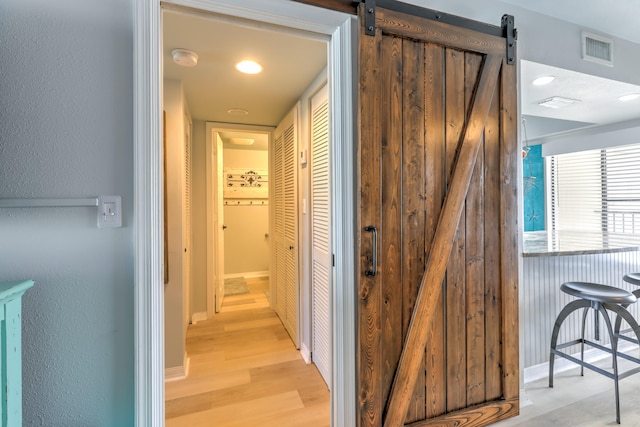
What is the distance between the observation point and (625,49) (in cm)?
223

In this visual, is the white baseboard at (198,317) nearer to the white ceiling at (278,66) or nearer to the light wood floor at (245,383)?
the light wood floor at (245,383)

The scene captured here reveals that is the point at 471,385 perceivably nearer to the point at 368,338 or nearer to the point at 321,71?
the point at 368,338

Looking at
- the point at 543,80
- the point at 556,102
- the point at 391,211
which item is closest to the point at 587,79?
the point at 543,80

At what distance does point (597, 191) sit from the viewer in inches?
157

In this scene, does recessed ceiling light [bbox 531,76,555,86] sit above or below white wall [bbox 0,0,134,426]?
above

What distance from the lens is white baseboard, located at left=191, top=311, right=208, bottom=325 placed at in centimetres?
330

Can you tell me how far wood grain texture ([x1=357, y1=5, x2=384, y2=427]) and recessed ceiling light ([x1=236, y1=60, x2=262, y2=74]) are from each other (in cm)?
88

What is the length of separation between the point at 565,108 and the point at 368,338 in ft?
10.0

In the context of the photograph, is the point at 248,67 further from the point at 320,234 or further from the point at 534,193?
the point at 534,193

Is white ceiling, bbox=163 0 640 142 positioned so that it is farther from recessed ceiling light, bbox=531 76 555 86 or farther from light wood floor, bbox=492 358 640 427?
light wood floor, bbox=492 358 640 427

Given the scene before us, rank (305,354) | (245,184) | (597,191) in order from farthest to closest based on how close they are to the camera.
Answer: (245,184) → (597,191) → (305,354)

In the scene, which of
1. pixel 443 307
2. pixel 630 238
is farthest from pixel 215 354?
pixel 630 238

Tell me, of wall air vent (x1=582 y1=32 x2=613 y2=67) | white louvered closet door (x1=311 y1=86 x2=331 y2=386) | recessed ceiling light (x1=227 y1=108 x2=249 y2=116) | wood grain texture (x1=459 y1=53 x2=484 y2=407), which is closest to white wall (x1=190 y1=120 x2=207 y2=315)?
recessed ceiling light (x1=227 y1=108 x2=249 y2=116)

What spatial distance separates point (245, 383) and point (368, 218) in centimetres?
159
